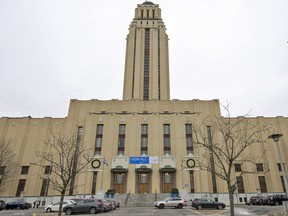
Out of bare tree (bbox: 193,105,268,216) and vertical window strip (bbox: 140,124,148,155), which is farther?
vertical window strip (bbox: 140,124,148,155)

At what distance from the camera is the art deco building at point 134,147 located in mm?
42447

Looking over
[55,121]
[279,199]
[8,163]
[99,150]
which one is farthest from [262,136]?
[8,163]

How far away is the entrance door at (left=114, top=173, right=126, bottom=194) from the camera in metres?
42.2

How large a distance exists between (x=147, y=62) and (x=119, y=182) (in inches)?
1476

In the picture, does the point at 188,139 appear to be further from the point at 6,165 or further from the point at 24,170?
the point at 6,165

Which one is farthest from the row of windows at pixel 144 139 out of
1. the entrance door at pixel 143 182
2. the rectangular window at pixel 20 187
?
the rectangular window at pixel 20 187

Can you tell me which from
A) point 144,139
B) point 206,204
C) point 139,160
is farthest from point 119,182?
point 206,204

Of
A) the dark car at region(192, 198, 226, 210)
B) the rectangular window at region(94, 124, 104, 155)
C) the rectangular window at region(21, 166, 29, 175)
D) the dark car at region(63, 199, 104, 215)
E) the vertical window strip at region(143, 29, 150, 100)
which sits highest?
the vertical window strip at region(143, 29, 150, 100)

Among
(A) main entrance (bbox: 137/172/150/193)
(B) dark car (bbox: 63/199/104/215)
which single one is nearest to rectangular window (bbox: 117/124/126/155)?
(A) main entrance (bbox: 137/172/150/193)

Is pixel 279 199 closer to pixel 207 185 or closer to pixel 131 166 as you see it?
pixel 207 185

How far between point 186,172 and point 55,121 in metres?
32.6

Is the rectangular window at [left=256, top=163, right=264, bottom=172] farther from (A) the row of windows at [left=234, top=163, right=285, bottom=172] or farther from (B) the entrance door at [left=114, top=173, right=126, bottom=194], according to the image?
(B) the entrance door at [left=114, top=173, right=126, bottom=194]

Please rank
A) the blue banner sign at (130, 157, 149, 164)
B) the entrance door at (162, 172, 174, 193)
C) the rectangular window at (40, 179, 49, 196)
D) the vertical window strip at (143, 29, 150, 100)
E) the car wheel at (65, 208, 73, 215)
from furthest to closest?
the vertical window strip at (143, 29, 150, 100) → the rectangular window at (40, 179, 49, 196) → the blue banner sign at (130, 157, 149, 164) → the entrance door at (162, 172, 174, 193) → the car wheel at (65, 208, 73, 215)

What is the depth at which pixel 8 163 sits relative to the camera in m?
46.9
